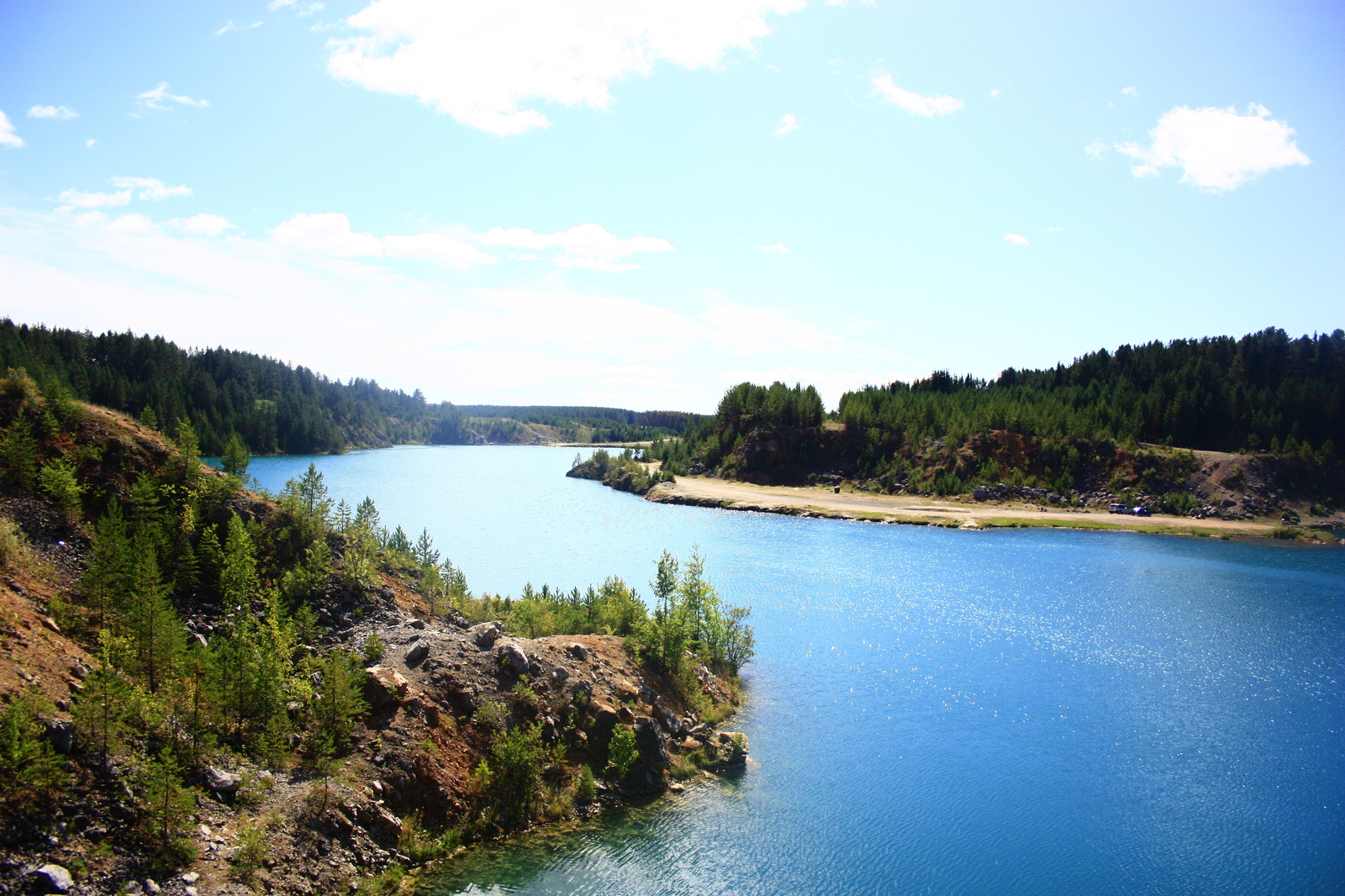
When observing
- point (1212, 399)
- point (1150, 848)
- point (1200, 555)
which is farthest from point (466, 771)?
point (1212, 399)

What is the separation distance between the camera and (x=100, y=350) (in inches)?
5015

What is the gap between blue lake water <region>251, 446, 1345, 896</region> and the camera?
18984 mm

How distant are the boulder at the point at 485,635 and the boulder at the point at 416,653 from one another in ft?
6.18

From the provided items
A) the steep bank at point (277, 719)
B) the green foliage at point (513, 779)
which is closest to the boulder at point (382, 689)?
the steep bank at point (277, 719)

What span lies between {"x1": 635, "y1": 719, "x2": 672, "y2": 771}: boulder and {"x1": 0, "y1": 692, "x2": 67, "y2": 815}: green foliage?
590 inches

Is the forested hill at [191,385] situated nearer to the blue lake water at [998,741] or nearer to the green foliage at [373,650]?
the green foliage at [373,650]

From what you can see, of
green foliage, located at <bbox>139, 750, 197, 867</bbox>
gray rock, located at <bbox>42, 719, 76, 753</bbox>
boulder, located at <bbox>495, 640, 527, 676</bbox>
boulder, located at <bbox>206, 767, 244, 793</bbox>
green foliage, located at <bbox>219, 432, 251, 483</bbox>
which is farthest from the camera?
green foliage, located at <bbox>219, 432, 251, 483</bbox>

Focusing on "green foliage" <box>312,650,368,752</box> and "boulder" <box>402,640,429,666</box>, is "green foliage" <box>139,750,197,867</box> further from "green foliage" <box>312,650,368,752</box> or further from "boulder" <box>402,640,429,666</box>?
"boulder" <box>402,640,429,666</box>

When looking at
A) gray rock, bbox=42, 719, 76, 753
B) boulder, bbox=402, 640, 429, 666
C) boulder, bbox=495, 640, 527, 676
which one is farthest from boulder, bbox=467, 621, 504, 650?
gray rock, bbox=42, 719, 76, 753

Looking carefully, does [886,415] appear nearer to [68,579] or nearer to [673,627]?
[673,627]

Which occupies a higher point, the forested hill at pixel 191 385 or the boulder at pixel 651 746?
the forested hill at pixel 191 385

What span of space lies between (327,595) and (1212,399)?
143 m

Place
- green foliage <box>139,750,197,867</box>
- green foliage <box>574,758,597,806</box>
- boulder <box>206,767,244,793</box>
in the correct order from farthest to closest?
green foliage <box>574,758,597,806</box>
boulder <box>206,767,244,793</box>
green foliage <box>139,750,197,867</box>

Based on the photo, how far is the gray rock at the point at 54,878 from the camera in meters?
10.5
